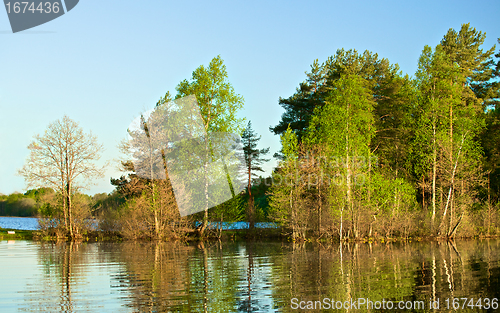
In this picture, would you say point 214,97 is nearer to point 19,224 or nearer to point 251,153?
point 251,153

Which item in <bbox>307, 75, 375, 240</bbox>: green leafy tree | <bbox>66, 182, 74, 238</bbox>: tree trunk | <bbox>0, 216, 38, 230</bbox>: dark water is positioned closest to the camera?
<bbox>307, 75, 375, 240</bbox>: green leafy tree

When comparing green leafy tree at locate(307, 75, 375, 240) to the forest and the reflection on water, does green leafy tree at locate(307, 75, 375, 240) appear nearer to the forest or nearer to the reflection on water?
the forest

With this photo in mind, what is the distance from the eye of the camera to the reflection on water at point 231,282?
31.2ft

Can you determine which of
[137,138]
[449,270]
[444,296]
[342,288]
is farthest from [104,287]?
[137,138]

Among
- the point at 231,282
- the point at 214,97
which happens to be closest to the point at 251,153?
the point at 214,97

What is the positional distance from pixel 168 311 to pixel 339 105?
78.7ft

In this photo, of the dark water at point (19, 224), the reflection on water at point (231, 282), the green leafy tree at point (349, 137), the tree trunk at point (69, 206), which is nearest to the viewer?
the reflection on water at point (231, 282)

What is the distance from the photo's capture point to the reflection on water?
9508 millimetres

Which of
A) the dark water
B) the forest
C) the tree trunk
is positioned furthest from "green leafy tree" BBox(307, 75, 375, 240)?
the dark water

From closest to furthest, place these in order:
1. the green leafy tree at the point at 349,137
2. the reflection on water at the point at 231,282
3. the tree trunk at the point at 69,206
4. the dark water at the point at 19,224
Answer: the reflection on water at the point at 231,282, the green leafy tree at the point at 349,137, the tree trunk at the point at 69,206, the dark water at the point at 19,224

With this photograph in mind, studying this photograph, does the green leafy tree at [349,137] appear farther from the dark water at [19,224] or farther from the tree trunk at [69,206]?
the dark water at [19,224]

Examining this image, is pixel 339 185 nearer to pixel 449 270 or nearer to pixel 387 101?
pixel 449 270

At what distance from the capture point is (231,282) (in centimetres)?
1251

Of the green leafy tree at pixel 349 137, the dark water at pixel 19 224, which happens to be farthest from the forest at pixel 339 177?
the dark water at pixel 19 224
